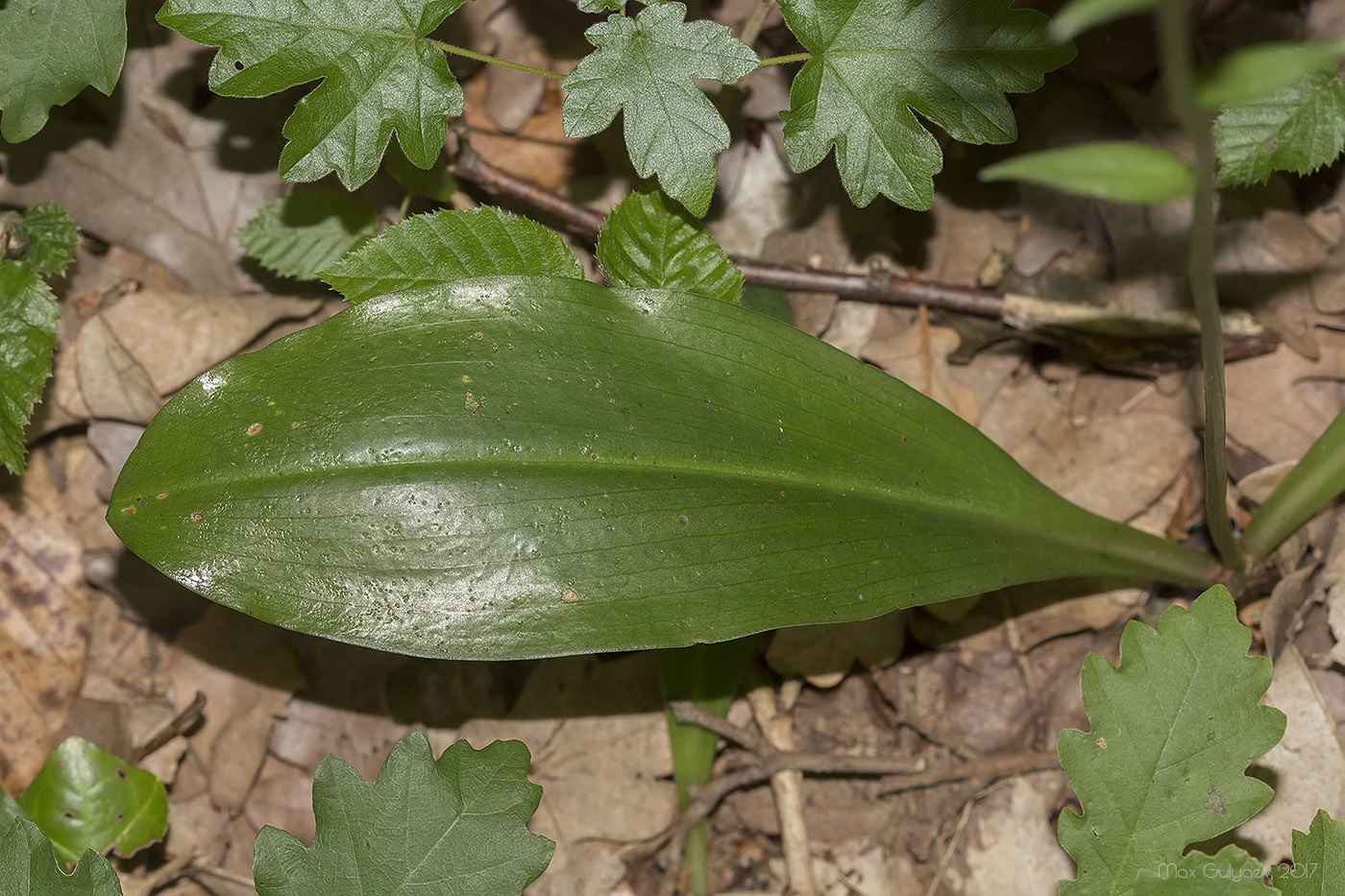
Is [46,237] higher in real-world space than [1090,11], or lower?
lower

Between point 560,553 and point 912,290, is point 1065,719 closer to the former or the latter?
point 912,290

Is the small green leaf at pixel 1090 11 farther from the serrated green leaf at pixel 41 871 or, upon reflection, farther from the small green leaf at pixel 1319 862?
the serrated green leaf at pixel 41 871

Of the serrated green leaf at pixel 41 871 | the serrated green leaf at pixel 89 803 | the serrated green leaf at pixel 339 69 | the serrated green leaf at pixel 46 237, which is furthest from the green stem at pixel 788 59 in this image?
the serrated green leaf at pixel 89 803

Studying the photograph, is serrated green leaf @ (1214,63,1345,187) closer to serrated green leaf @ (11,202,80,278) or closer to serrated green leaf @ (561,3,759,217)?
serrated green leaf @ (561,3,759,217)

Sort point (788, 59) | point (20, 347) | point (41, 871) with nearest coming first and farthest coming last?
point (41, 871) → point (788, 59) → point (20, 347)

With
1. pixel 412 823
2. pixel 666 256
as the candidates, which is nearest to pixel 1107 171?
pixel 666 256

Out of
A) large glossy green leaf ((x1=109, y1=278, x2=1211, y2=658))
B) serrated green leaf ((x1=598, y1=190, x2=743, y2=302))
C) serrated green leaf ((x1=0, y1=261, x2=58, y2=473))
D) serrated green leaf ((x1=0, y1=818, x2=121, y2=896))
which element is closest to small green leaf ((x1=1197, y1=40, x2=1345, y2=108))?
large glossy green leaf ((x1=109, y1=278, x2=1211, y2=658))

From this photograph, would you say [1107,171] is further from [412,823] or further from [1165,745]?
[412,823]
